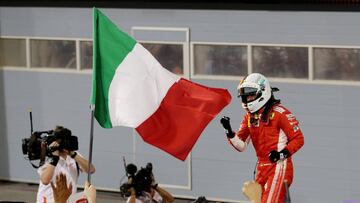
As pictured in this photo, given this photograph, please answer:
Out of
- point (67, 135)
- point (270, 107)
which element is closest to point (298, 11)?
point (270, 107)

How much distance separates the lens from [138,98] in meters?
13.1

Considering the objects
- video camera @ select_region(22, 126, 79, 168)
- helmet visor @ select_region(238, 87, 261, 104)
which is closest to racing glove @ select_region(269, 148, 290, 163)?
helmet visor @ select_region(238, 87, 261, 104)

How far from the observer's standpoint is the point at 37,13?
58.9 ft

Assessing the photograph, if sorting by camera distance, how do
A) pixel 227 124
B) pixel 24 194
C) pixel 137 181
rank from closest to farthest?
pixel 227 124, pixel 137 181, pixel 24 194

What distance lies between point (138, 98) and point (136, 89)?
91 mm

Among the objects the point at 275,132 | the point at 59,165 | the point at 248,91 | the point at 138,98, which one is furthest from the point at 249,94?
the point at 59,165

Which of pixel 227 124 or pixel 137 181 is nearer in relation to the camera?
pixel 227 124

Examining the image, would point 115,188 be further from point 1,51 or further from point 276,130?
point 276,130

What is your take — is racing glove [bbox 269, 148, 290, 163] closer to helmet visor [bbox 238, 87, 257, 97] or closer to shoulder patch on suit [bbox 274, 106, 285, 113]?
shoulder patch on suit [bbox 274, 106, 285, 113]

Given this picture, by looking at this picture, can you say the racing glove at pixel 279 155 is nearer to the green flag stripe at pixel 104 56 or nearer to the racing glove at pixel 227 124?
the racing glove at pixel 227 124

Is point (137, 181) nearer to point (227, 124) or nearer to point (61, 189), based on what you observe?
point (61, 189)

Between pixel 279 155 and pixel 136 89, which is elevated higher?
pixel 136 89

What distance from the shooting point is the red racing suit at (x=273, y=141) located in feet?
43.0

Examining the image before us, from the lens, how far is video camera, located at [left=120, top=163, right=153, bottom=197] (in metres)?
13.1
